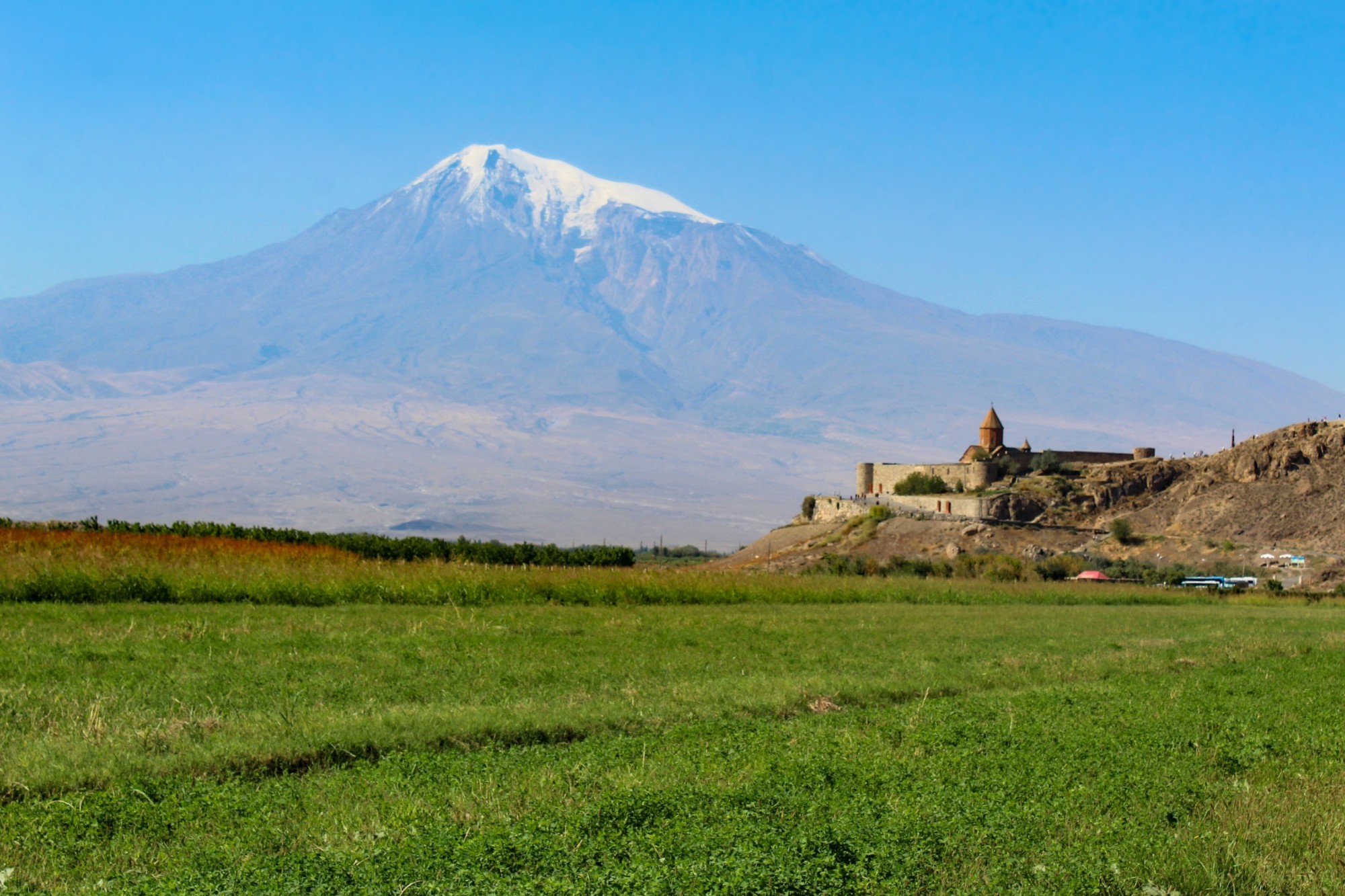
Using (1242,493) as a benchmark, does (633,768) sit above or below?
below

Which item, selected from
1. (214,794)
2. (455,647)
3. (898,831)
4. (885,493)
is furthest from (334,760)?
(885,493)

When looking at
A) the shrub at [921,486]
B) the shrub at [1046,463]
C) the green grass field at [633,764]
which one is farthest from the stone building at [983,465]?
the green grass field at [633,764]

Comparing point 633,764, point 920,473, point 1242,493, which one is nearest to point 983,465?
point 920,473

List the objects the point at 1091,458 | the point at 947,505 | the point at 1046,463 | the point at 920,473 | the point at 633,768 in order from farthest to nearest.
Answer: the point at 1091,458 → the point at 920,473 → the point at 1046,463 → the point at 947,505 → the point at 633,768

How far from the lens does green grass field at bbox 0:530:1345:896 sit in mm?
8469

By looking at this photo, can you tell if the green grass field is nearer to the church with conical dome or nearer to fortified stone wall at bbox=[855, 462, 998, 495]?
fortified stone wall at bbox=[855, 462, 998, 495]

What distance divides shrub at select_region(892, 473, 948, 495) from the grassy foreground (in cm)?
6292

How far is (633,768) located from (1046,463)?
260ft

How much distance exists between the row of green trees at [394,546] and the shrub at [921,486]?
35167 millimetres

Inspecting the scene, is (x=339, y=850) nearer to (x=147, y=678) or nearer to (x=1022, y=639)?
(x=147, y=678)

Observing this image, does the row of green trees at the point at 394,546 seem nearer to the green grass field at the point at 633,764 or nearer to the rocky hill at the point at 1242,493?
the green grass field at the point at 633,764

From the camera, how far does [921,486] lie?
277 ft

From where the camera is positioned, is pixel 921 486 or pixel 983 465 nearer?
pixel 983 465

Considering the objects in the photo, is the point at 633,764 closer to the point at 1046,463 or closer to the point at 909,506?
the point at 909,506
